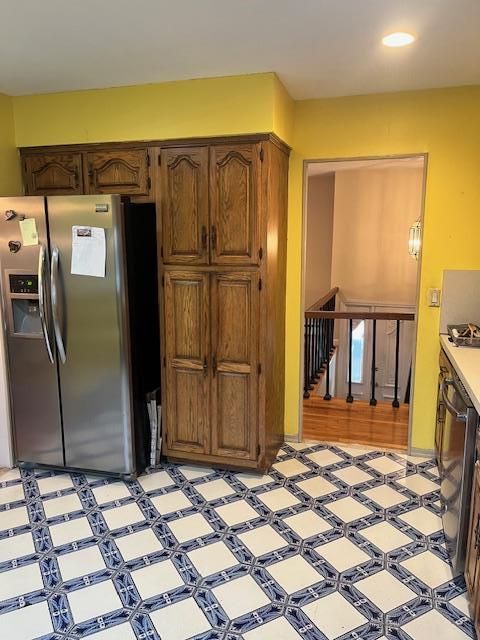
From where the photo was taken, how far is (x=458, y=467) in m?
2.18

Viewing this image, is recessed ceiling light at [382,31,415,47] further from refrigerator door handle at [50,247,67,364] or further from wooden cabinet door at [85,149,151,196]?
refrigerator door handle at [50,247,67,364]

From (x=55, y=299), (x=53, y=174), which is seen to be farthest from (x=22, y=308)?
(x=53, y=174)

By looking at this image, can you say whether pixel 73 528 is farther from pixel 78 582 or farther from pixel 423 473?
pixel 423 473

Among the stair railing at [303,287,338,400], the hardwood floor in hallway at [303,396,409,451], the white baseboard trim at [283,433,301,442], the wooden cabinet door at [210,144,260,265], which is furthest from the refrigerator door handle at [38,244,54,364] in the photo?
the stair railing at [303,287,338,400]

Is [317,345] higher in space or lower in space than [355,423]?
higher

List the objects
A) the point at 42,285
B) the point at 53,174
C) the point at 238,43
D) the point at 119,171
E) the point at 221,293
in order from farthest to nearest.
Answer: the point at 53,174 → the point at 119,171 → the point at 221,293 → the point at 42,285 → the point at 238,43

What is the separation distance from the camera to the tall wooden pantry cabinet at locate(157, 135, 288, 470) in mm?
2889

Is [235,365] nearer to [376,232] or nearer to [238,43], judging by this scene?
[238,43]

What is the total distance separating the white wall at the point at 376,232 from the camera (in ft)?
19.8

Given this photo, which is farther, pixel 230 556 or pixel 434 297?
pixel 434 297

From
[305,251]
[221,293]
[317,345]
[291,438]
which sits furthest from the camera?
[317,345]

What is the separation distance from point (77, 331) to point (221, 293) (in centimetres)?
90

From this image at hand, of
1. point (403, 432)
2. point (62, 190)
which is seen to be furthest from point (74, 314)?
point (403, 432)

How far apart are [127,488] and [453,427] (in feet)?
6.31
